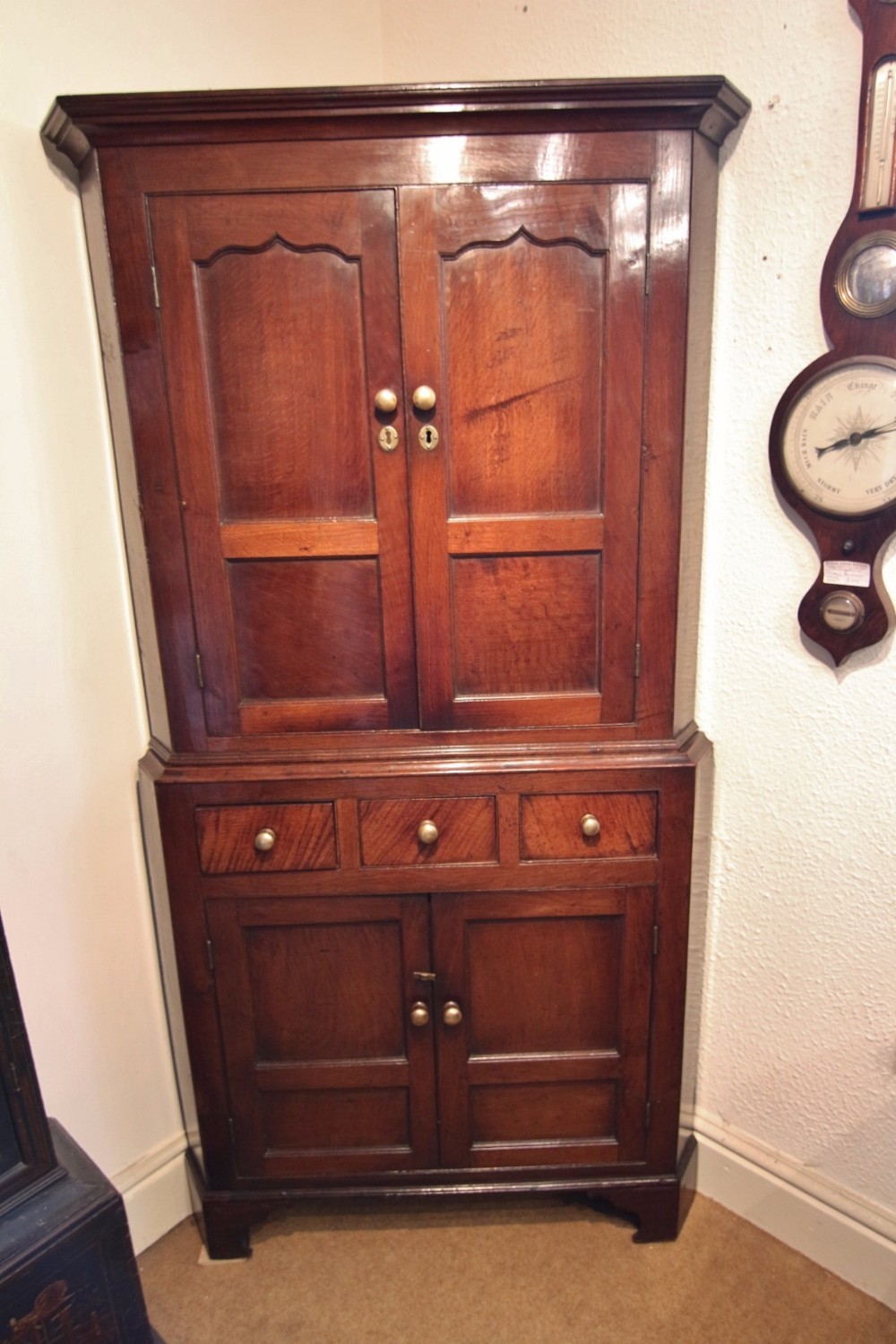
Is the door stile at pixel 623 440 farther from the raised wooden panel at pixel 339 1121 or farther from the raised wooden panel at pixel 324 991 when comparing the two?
the raised wooden panel at pixel 339 1121

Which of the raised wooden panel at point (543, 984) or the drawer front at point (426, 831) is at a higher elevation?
the drawer front at point (426, 831)

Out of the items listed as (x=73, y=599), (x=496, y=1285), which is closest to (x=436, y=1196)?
(x=496, y=1285)

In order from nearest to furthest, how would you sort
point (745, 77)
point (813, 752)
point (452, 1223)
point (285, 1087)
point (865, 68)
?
point (865, 68), point (745, 77), point (813, 752), point (285, 1087), point (452, 1223)

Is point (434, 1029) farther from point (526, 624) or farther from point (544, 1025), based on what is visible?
point (526, 624)

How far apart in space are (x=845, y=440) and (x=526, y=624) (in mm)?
536

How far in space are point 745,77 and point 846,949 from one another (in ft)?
4.52

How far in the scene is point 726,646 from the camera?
4.44ft

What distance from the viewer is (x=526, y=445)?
1.19 meters

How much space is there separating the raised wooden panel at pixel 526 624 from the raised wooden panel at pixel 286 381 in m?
0.21

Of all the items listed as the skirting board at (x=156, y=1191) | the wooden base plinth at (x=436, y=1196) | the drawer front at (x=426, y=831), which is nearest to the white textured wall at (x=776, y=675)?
the wooden base plinth at (x=436, y=1196)

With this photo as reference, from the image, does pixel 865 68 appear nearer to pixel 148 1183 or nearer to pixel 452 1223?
pixel 452 1223

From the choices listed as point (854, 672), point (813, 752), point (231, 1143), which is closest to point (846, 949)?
point (813, 752)

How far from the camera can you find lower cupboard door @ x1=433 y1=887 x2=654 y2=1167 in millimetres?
1340

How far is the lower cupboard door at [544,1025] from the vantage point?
1.34 m
